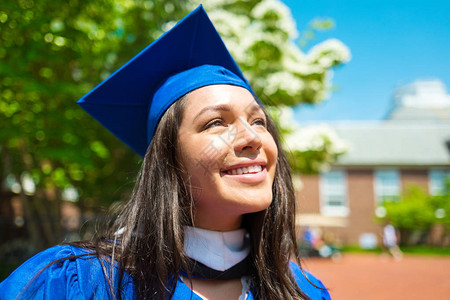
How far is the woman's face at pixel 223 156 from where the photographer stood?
55.3 inches

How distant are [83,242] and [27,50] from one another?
158 inches

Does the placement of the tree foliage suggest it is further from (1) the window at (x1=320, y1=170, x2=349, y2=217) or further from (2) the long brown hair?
(1) the window at (x1=320, y1=170, x2=349, y2=217)

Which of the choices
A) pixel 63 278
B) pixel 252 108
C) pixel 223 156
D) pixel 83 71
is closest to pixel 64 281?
pixel 63 278

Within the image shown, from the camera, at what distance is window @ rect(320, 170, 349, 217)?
25.4 m

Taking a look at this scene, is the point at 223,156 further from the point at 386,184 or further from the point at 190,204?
the point at 386,184

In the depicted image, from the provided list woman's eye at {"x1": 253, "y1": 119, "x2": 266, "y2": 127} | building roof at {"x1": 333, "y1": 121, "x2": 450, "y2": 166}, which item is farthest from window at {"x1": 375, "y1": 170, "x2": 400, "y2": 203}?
woman's eye at {"x1": 253, "y1": 119, "x2": 266, "y2": 127}

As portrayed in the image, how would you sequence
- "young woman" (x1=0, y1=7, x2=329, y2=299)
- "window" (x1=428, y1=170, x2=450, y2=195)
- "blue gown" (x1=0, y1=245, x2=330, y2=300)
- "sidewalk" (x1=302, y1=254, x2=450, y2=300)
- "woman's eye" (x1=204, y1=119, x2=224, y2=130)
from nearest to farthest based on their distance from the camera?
"blue gown" (x1=0, y1=245, x2=330, y2=300) → "young woman" (x1=0, y1=7, x2=329, y2=299) → "woman's eye" (x1=204, y1=119, x2=224, y2=130) → "sidewalk" (x1=302, y1=254, x2=450, y2=300) → "window" (x1=428, y1=170, x2=450, y2=195)

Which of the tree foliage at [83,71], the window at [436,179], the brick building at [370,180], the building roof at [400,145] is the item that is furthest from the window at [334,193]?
the tree foliage at [83,71]

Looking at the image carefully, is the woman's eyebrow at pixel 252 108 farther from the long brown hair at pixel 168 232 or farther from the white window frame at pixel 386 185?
the white window frame at pixel 386 185

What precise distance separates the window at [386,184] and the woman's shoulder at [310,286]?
25.5 meters

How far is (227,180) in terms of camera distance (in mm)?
1402

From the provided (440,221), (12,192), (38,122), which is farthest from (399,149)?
(38,122)

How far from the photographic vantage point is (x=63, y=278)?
1262mm

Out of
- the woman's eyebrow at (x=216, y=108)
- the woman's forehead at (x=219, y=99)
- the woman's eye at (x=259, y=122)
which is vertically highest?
the woman's forehead at (x=219, y=99)
